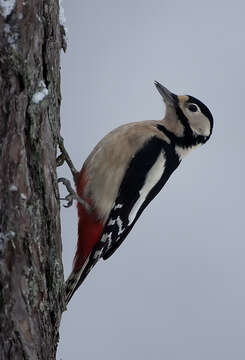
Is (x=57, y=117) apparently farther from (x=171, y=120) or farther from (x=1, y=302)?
(x=171, y=120)

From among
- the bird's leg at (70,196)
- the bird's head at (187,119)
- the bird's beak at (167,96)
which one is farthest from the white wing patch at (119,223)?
the bird's beak at (167,96)

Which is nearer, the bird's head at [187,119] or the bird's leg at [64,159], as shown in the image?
the bird's leg at [64,159]

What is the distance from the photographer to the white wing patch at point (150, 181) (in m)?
3.76

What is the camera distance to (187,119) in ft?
13.8

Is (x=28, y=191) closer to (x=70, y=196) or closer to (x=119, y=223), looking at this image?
(x=70, y=196)

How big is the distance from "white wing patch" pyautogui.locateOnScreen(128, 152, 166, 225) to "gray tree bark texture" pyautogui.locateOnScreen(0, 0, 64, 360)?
1254 millimetres

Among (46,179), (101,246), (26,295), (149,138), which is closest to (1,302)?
(26,295)

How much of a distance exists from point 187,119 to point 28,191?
7.18 feet

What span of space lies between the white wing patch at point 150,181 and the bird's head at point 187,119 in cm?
37

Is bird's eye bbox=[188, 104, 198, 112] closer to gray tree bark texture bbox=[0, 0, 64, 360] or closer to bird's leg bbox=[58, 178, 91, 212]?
bird's leg bbox=[58, 178, 91, 212]

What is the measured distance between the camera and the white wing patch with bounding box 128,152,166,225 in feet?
12.3

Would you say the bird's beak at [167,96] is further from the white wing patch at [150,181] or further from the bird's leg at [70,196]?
the bird's leg at [70,196]

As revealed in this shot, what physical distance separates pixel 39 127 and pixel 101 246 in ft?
4.64

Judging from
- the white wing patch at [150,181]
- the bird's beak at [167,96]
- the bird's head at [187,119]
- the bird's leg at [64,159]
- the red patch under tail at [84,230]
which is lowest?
the red patch under tail at [84,230]
